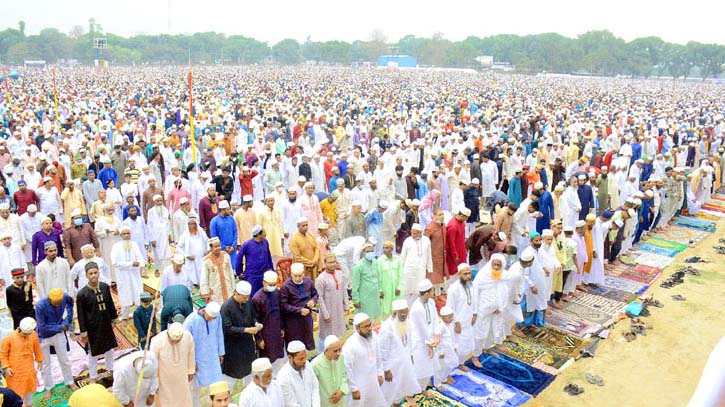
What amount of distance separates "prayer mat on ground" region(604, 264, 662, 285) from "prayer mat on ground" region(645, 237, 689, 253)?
112 cm

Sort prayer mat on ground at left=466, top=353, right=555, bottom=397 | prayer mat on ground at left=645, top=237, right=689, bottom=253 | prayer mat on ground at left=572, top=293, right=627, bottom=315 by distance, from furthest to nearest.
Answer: prayer mat on ground at left=645, top=237, right=689, bottom=253 < prayer mat on ground at left=572, top=293, right=627, bottom=315 < prayer mat on ground at left=466, top=353, right=555, bottom=397

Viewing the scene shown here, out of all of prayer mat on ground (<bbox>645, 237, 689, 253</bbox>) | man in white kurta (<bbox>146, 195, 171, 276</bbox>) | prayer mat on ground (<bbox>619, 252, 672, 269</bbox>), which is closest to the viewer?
man in white kurta (<bbox>146, 195, 171, 276</bbox>)

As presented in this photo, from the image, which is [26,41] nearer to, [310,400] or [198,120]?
[198,120]

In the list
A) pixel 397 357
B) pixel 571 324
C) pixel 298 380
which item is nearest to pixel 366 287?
pixel 397 357

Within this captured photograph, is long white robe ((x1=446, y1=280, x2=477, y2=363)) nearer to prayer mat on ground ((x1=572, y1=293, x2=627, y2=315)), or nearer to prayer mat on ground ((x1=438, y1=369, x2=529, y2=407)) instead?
prayer mat on ground ((x1=438, y1=369, x2=529, y2=407))

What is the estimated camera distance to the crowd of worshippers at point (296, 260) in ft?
13.9

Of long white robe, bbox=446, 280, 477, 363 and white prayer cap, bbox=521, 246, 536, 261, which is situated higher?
white prayer cap, bbox=521, 246, 536, 261

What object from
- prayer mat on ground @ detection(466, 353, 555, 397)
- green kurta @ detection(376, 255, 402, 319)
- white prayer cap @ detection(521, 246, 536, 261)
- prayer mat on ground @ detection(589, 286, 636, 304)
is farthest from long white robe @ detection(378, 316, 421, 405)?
prayer mat on ground @ detection(589, 286, 636, 304)

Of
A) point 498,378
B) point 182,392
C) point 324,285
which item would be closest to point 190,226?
point 324,285

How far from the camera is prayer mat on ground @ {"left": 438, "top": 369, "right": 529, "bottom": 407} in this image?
470 centimetres

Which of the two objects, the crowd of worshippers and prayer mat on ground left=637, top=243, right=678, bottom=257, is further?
prayer mat on ground left=637, top=243, right=678, bottom=257

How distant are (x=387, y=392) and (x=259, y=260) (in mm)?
1859

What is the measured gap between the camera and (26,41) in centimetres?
6694

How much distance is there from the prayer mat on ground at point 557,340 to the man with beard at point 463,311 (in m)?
0.87
